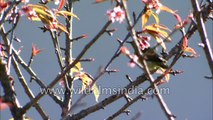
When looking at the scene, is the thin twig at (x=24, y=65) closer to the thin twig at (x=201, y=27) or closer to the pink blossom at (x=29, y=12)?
the pink blossom at (x=29, y=12)

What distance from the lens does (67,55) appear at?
67.2 inches

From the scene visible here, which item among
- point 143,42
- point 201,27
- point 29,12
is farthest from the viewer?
point 143,42

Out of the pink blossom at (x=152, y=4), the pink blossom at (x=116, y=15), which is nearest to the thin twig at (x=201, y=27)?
the pink blossom at (x=116, y=15)

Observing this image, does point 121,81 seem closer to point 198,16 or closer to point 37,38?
point 37,38

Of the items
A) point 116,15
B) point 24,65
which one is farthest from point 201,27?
point 24,65

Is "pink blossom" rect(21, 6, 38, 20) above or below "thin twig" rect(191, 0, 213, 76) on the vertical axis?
above

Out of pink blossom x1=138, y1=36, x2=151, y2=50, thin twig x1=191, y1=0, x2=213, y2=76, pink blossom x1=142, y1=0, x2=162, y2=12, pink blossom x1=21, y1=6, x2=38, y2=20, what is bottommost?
pink blossom x1=138, y1=36, x2=151, y2=50

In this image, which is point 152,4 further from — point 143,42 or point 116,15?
point 116,15

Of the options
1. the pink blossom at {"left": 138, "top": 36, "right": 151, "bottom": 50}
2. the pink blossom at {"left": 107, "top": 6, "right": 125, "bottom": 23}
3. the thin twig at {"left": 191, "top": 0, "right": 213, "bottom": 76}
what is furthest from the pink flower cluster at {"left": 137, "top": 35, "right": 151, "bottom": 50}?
the thin twig at {"left": 191, "top": 0, "right": 213, "bottom": 76}

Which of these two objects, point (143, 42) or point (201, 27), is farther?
point (143, 42)

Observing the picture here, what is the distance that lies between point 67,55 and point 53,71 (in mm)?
2082

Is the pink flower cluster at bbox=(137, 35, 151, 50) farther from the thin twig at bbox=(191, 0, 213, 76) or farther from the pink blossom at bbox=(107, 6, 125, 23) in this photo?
the thin twig at bbox=(191, 0, 213, 76)

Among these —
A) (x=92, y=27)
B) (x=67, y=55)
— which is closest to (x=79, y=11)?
(x=92, y=27)

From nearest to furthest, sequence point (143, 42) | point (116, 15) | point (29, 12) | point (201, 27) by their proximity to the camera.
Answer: point (201, 27) → point (116, 15) → point (29, 12) → point (143, 42)
